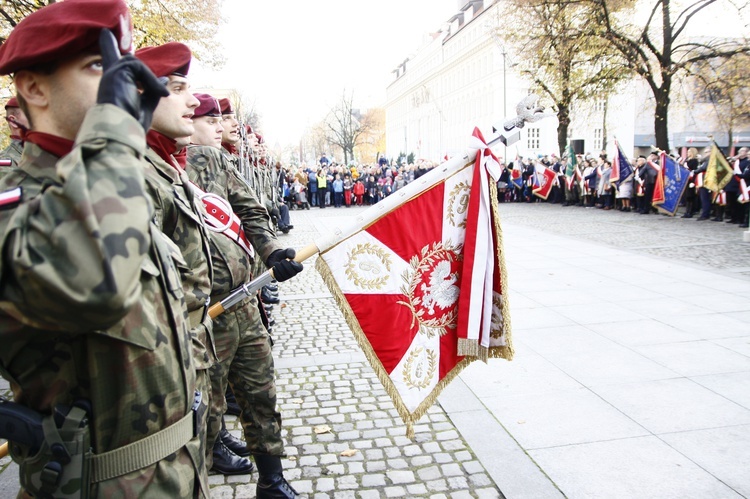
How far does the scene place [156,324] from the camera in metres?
1.46

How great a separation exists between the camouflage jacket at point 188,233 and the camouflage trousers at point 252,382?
654 millimetres

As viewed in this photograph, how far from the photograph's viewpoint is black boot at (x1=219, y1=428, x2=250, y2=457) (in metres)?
3.69

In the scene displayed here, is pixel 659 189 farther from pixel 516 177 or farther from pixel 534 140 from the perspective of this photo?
pixel 534 140

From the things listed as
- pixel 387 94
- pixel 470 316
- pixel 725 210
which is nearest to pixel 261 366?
pixel 470 316

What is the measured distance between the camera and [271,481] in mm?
3039

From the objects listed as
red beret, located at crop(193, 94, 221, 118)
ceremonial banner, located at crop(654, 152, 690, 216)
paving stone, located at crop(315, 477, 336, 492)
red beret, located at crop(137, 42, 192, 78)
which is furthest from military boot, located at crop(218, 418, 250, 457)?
ceremonial banner, located at crop(654, 152, 690, 216)

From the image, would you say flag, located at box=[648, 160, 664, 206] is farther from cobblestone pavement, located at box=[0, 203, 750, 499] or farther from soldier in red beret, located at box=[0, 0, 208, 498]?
soldier in red beret, located at box=[0, 0, 208, 498]

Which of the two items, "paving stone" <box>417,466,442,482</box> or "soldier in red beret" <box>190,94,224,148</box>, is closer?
"paving stone" <box>417,466,442,482</box>

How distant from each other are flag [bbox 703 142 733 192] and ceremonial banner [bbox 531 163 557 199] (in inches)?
304

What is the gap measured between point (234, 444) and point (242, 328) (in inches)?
44.1

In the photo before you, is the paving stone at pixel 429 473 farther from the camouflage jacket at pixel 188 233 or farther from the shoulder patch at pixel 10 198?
the shoulder patch at pixel 10 198

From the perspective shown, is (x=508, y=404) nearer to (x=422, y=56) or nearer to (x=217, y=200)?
(x=217, y=200)

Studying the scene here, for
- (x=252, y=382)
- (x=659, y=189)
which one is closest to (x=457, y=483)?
(x=252, y=382)

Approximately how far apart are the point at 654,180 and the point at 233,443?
17551 mm
